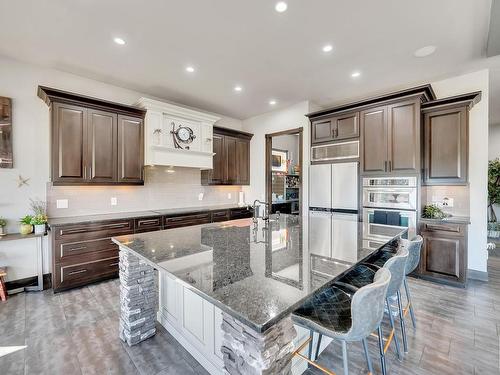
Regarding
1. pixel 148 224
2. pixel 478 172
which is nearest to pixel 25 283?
pixel 148 224

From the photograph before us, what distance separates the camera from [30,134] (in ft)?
10.6

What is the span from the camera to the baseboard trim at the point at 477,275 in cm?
338

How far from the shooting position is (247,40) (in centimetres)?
273

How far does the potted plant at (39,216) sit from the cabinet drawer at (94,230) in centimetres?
27

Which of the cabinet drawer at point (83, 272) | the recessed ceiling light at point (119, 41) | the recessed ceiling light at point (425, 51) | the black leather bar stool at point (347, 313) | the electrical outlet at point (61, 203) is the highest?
the recessed ceiling light at point (119, 41)

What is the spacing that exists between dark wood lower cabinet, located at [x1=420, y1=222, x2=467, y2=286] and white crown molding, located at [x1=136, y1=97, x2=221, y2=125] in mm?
3999

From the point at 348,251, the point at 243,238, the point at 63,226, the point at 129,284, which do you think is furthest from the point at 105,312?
the point at 348,251

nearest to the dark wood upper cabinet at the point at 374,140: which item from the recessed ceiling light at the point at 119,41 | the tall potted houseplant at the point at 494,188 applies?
the recessed ceiling light at the point at 119,41

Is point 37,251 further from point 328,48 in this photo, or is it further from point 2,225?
point 328,48

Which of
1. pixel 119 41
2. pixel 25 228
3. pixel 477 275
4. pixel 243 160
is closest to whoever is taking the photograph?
pixel 119 41

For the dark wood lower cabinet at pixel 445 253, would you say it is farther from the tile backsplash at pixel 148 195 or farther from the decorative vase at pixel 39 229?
the decorative vase at pixel 39 229

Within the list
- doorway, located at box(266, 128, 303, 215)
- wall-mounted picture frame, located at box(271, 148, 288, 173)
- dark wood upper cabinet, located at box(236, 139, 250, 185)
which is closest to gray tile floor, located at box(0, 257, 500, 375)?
dark wood upper cabinet, located at box(236, 139, 250, 185)

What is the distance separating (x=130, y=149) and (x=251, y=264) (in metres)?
3.26

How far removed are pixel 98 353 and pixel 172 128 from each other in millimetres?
3269
